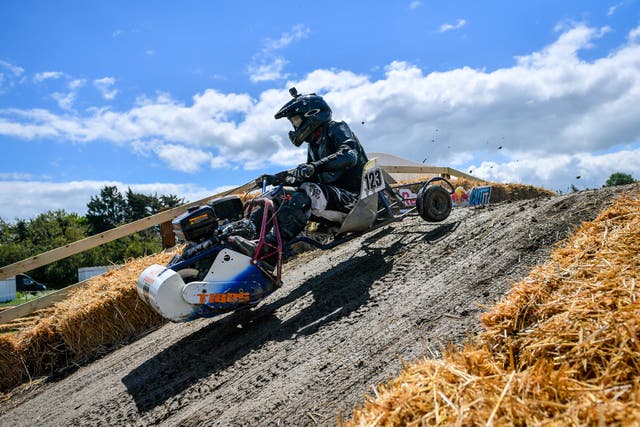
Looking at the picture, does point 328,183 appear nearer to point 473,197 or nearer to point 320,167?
point 320,167

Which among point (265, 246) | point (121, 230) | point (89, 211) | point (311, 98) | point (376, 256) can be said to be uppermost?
point (89, 211)

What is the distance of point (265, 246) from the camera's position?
16.4 feet

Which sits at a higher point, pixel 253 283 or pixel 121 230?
pixel 121 230

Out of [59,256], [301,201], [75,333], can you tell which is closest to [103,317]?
[75,333]

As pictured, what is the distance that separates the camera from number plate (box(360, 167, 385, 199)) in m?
5.92

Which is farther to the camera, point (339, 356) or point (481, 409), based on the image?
point (339, 356)

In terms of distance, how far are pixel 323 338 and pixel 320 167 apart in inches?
94.9

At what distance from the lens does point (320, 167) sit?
568 cm

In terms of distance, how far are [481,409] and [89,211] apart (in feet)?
161

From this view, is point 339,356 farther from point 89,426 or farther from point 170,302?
point 89,426

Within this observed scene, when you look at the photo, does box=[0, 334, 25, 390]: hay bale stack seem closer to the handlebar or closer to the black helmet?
the handlebar

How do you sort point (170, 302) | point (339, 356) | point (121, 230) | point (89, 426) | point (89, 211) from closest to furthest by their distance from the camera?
point (339, 356), point (89, 426), point (170, 302), point (121, 230), point (89, 211)

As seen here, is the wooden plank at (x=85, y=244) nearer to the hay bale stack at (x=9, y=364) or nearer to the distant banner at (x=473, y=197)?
the hay bale stack at (x=9, y=364)

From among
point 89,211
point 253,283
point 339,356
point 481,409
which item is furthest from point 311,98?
point 89,211
